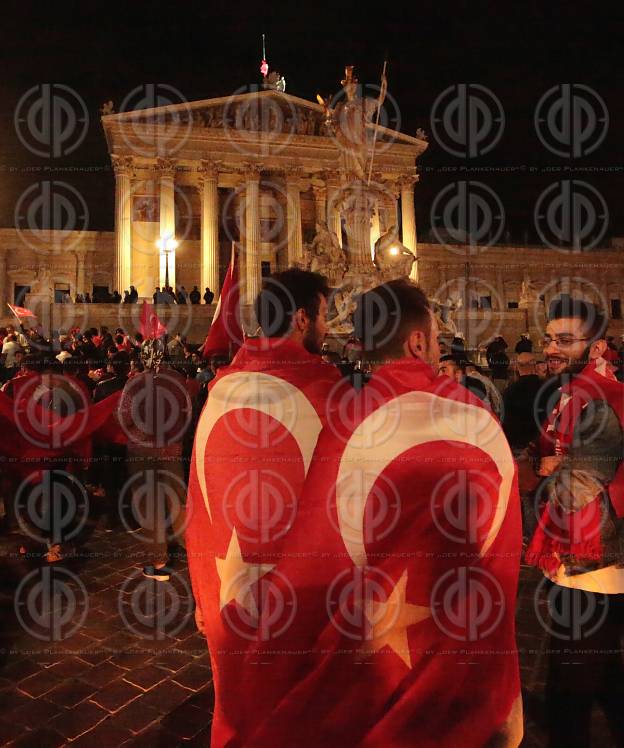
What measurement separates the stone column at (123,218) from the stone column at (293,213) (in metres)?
9.31

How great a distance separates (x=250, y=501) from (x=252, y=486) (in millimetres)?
52

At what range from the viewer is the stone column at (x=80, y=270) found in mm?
37750

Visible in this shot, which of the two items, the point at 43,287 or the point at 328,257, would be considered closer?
the point at 328,257

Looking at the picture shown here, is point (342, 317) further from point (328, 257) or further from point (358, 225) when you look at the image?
point (328, 257)

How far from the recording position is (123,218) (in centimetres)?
3344

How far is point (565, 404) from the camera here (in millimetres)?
2527

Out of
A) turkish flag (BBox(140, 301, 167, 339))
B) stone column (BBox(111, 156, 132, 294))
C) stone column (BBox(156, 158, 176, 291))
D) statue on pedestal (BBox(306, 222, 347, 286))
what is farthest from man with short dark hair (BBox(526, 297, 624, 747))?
stone column (BBox(156, 158, 176, 291))

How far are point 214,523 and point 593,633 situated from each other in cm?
155

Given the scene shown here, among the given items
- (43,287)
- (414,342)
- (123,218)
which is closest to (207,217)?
(123,218)

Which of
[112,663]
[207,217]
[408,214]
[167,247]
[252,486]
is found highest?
[408,214]

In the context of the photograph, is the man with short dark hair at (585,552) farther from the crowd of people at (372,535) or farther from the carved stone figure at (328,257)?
the carved stone figure at (328,257)

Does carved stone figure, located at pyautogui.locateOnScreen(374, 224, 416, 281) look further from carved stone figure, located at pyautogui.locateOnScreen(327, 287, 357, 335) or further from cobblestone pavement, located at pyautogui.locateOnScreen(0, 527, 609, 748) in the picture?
cobblestone pavement, located at pyautogui.locateOnScreen(0, 527, 609, 748)

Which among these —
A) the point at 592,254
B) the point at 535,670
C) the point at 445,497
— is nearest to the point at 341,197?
the point at 535,670

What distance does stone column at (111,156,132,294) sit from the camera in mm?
32750
